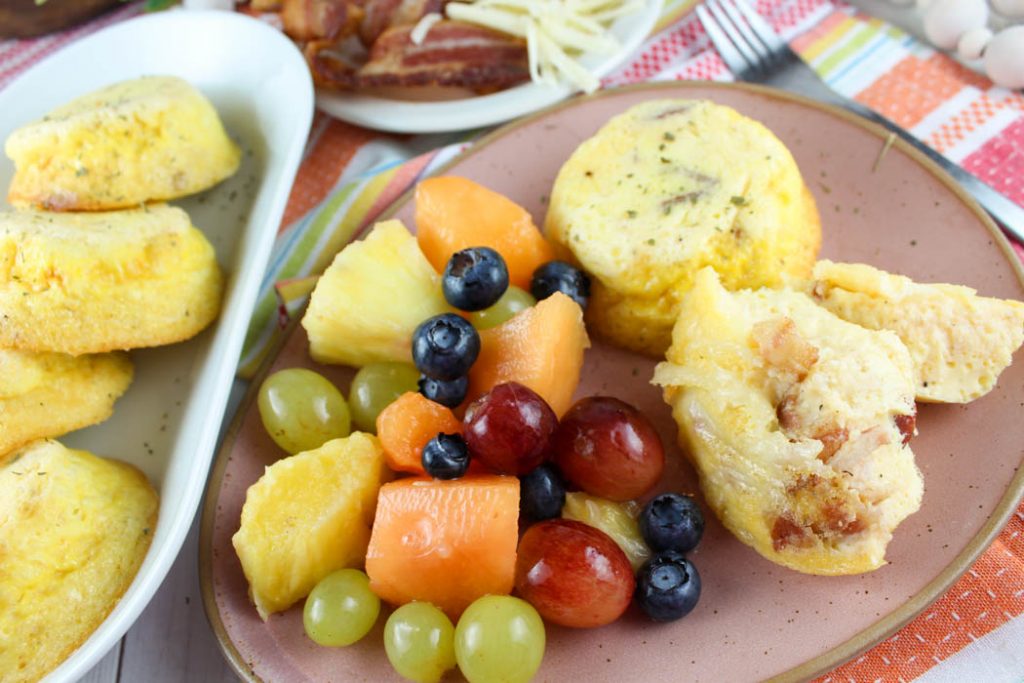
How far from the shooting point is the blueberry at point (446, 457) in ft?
5.66

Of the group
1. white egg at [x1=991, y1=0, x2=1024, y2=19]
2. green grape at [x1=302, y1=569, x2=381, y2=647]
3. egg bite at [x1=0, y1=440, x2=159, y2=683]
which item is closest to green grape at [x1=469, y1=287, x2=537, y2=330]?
green grape at [x1=302, y1=569, x2=381, y2=647]

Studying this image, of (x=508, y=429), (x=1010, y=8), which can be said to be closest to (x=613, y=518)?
(x=508, y=429)

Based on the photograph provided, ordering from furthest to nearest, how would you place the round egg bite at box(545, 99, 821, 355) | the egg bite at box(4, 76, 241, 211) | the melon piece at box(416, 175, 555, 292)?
the egg bite at box(4, 76, 241, 211), the melon piece at box(416, 175, 555, 292), the round egg bite at box(545, 99, 821, 355)

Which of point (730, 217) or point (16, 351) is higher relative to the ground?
point (730, 217)

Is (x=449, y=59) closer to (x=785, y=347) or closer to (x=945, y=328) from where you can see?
(x=785, y=347)

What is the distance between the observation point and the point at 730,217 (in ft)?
6.66

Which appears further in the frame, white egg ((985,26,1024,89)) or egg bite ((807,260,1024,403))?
white egg ((985,26,1024,89))

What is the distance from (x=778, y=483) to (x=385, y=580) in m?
0.76

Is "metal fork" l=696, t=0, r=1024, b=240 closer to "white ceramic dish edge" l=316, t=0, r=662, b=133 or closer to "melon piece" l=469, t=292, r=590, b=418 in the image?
"white ceramic dish edge" l=316, t=0, r=662, b=133

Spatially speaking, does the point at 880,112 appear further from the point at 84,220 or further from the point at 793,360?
the point at 84,220

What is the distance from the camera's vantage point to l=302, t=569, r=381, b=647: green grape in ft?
5.59

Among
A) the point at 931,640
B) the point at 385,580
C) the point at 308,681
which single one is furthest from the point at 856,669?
the point at 308,681

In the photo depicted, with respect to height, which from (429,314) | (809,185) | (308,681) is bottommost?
(308,681)

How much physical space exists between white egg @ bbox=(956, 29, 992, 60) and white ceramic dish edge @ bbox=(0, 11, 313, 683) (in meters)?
A: 1.97
